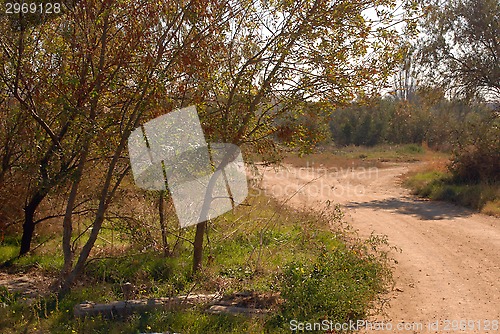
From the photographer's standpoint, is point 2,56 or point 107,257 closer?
point 2,56

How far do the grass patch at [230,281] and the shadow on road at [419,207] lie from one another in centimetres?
495

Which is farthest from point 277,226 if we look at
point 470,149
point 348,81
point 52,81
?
point 470,149

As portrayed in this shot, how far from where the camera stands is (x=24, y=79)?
23.3 feet

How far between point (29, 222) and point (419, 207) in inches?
421

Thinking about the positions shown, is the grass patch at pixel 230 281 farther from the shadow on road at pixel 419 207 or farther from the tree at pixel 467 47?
the tree at pixel 467 47

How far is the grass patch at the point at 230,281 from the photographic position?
569 centimetres

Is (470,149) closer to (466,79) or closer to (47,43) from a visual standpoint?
(466,79)

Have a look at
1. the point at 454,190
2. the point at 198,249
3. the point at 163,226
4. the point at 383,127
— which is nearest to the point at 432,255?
the point at 198,249

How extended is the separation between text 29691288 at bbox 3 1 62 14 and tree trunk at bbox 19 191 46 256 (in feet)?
8.97

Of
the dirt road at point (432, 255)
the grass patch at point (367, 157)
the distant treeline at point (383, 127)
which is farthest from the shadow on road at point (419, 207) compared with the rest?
the distant treeline at point (383, 127)

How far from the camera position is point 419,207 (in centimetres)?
1543

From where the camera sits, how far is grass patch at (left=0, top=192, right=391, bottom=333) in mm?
5688

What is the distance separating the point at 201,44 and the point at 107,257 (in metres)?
3.16

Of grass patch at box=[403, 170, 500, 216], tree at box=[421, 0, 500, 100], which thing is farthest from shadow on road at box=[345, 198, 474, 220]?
tree at box=[421, 0, 500, 100]
